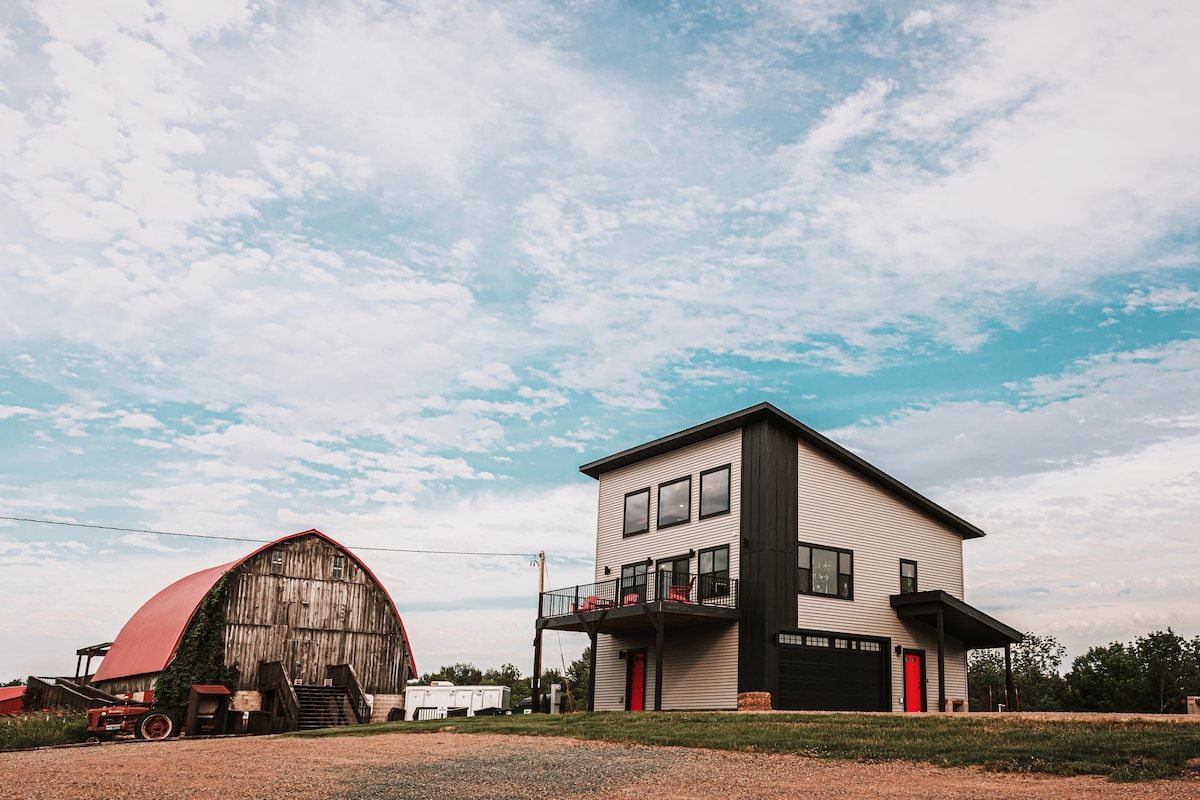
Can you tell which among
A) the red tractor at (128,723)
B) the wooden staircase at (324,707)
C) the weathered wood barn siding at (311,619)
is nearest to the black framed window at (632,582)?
the wooden staircase at (324,707)

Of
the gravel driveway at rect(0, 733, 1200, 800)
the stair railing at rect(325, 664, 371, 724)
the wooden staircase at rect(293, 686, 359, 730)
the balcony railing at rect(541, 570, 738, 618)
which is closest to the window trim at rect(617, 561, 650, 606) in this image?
the balcony railing at rect(541, 570, 738, 618)

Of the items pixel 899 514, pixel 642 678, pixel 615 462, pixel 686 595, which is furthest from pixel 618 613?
pixel 899 514

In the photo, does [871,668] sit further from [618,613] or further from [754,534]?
[618,613]

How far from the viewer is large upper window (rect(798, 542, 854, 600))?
29000 mm

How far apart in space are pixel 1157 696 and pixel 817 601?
2366cm

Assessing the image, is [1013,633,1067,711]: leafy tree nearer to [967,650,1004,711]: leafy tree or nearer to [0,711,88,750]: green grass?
[967,650,1004,711]: leafy tree

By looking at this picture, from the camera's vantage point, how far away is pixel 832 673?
28.7m

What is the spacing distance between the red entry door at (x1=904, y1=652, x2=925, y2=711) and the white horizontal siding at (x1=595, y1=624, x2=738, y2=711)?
237 inches

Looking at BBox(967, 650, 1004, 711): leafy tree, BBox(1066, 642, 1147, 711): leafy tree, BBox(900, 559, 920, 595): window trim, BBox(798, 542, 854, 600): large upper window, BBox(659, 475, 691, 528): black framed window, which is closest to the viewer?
BBox(798, 542, 854, 600): large upper window

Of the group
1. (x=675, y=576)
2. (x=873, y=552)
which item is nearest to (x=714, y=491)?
(x=675, y=576)

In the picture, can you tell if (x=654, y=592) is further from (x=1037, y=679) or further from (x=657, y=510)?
(x=1037, y=679)

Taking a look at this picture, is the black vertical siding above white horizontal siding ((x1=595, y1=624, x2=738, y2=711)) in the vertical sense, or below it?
above

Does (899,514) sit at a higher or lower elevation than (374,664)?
higher

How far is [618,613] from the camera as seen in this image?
28625 millimetres
